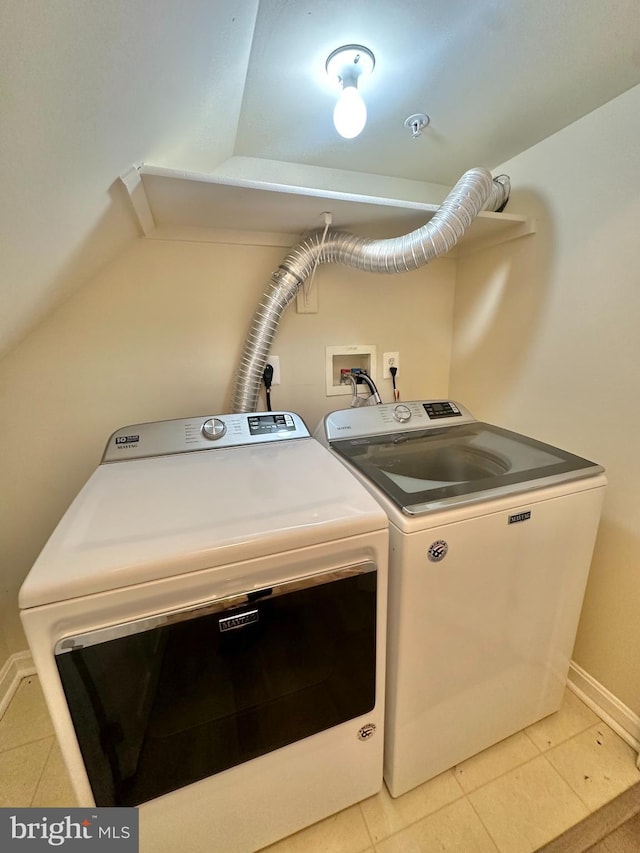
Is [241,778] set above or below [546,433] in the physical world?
below

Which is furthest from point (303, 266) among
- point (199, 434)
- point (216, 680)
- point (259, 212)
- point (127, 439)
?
point (216, 680)

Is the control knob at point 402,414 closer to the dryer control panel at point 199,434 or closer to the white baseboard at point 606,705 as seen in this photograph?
the dryer control panel at point 199,434

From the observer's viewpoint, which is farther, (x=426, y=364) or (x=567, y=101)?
(x=426, y=364)

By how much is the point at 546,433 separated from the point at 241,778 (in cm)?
147

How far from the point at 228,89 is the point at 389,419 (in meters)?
1.11

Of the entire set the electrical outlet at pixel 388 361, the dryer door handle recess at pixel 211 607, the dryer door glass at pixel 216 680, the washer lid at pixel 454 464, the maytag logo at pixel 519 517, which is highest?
the electrical outlet at pixel 388 361

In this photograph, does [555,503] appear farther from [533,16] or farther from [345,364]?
[533,16]

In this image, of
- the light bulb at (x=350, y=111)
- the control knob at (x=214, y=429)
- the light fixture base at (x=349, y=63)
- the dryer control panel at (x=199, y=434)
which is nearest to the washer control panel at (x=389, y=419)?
the dryer control panel at (x=199, y=434)

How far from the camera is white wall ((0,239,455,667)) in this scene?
124 centimetres

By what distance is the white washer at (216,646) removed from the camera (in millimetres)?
611

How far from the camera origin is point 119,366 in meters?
1.32

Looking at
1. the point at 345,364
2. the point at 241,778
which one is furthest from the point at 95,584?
the point at 345,364

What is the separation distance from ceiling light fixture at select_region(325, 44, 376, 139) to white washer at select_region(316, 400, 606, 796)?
0.95 meters

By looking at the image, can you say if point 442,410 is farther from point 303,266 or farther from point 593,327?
→ point 303,266
